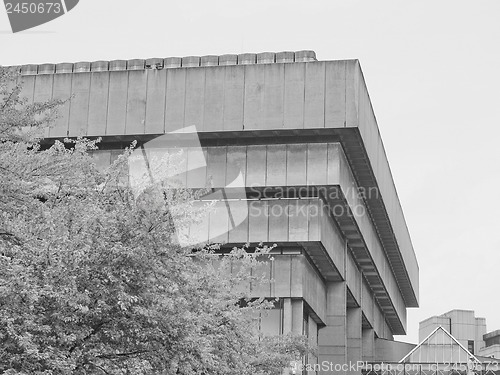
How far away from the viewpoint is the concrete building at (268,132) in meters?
55.6

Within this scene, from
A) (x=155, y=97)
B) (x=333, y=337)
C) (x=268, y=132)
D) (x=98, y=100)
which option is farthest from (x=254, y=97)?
(x=333, y=337)

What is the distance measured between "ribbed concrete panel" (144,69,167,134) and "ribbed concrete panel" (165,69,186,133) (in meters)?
0.24

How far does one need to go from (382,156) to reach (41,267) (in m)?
49.1

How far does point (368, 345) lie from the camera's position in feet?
274

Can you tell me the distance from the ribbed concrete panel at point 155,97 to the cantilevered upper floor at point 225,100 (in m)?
0.05

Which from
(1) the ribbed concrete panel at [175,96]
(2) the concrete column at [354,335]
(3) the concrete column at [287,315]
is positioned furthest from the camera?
(2) the concrete column at [354,335]

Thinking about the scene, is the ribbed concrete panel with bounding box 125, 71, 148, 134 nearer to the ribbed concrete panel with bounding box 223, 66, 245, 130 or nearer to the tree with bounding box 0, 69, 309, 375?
the ribbed concrete panel with bounding box 223, 66, 245, 130

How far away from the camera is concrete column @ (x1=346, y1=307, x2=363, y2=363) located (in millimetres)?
71062

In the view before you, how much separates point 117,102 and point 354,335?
78.5 feet

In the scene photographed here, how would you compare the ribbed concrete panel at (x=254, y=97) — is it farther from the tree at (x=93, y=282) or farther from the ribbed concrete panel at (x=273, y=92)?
the tree at (x=93, y=282)

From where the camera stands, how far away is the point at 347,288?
66562mm

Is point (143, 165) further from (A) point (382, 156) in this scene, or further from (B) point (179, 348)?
(B) point (179, 348)

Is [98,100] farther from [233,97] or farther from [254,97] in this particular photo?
[254,97]

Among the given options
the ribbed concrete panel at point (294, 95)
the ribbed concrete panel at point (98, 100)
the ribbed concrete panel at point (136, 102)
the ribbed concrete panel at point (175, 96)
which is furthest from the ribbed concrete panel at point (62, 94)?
the ribbed concrete panel at point (294, 95)
